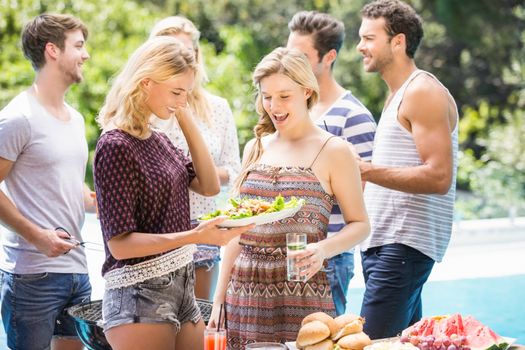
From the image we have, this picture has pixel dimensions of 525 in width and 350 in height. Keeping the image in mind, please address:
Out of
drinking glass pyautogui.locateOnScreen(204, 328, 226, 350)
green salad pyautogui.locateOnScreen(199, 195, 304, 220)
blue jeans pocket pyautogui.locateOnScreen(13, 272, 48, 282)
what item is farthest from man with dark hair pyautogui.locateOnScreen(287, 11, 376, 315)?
blue jeans pocket pyautogui.locateOnScreen(13, 272, 48, 282)

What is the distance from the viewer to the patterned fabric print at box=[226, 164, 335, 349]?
308 centimetres

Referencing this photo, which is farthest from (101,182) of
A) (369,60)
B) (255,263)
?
(369,60)

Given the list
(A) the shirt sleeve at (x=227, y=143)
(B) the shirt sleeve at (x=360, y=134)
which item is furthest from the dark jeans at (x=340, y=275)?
(A) the shirt sleeve at (x=227, y=143)

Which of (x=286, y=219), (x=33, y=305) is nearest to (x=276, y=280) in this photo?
(x=286, y=219)

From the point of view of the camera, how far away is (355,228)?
309 cm

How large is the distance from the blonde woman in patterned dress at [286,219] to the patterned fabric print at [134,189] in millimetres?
310

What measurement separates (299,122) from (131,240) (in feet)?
2.55

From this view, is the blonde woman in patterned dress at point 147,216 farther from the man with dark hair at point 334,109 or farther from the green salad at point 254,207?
the man with dark hair at point 334,109

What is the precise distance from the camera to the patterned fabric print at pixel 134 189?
281 centimetres

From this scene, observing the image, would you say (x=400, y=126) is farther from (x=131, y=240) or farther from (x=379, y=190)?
(x=131, y=240)

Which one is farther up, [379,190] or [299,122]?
[299,122]

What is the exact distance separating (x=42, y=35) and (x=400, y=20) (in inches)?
57.0

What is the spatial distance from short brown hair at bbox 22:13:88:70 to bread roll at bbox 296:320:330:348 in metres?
1.67

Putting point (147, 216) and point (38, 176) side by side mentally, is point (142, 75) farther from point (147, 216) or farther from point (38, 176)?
point (38, 176)
